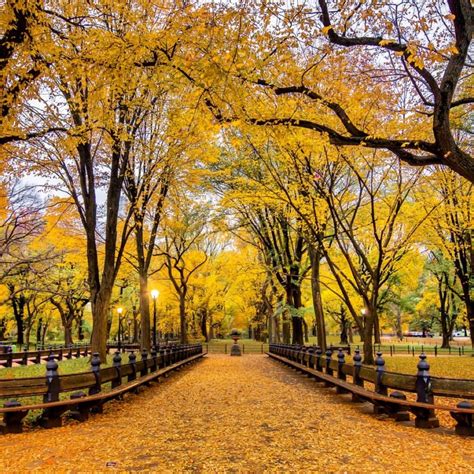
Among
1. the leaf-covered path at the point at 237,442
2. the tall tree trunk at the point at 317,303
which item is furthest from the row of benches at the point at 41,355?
the tall tree trunk at the point at 317,303

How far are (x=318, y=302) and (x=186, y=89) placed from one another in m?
11.2

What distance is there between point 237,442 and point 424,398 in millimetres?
2936

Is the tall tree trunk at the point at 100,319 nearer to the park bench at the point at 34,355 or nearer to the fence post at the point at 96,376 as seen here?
Answer: the park bench at the point at 34,355

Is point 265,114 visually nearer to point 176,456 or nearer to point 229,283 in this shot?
point 176,456

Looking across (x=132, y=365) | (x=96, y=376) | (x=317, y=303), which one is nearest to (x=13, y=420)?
(x=96, y=376)

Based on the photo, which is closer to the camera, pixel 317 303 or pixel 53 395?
pixel 53 395

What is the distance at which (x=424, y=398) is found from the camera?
6715mm

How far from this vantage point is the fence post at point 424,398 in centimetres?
664

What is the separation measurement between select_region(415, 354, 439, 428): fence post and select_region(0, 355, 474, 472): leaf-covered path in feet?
0.64

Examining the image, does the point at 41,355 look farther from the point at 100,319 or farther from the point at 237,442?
the point at 237,442

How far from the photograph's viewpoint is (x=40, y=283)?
1129 inches

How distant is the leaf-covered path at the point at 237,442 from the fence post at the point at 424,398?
0.19 meters

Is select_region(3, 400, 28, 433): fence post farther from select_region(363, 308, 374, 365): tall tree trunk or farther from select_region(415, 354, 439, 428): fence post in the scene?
select_region(363, 308, 374, 365): tall tree trunk

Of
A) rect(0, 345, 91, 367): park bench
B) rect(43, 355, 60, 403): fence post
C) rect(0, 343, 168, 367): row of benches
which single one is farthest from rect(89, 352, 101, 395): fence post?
rect(0, 345, 91, 367): park bench
